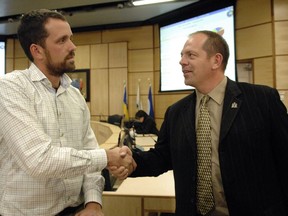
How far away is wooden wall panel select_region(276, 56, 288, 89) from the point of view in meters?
5.22

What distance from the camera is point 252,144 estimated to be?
1546 millimetres

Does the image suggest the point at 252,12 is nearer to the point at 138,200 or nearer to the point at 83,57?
the point at 138,200

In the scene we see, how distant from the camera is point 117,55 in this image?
28.7 ft

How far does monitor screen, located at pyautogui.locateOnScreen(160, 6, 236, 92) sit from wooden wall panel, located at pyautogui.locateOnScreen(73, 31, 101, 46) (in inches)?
88.7

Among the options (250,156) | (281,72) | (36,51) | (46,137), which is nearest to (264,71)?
(281,72)

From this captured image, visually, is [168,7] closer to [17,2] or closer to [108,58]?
[108,58]

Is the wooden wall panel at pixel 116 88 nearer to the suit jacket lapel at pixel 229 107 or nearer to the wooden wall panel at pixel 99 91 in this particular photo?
the wooden wall panel at pixel 99 91

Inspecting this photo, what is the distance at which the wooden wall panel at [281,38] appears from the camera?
206 inches

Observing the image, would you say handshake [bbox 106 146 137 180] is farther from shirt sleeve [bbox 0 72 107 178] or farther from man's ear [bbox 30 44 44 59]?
man's ear [bbox 30 44 44 59]

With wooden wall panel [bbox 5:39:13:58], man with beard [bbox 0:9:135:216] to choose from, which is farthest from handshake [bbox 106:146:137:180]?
wooden wall panel [bbox 5:39:13:58]

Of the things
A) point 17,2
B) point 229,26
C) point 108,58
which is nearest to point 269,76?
point 229,26

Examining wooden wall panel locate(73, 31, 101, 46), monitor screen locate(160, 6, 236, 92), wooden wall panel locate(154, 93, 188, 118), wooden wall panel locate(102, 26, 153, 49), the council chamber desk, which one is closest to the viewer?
the council chamber desk

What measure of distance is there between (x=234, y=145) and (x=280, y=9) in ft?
15.3

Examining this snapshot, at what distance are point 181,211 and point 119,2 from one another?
5.99 metres
